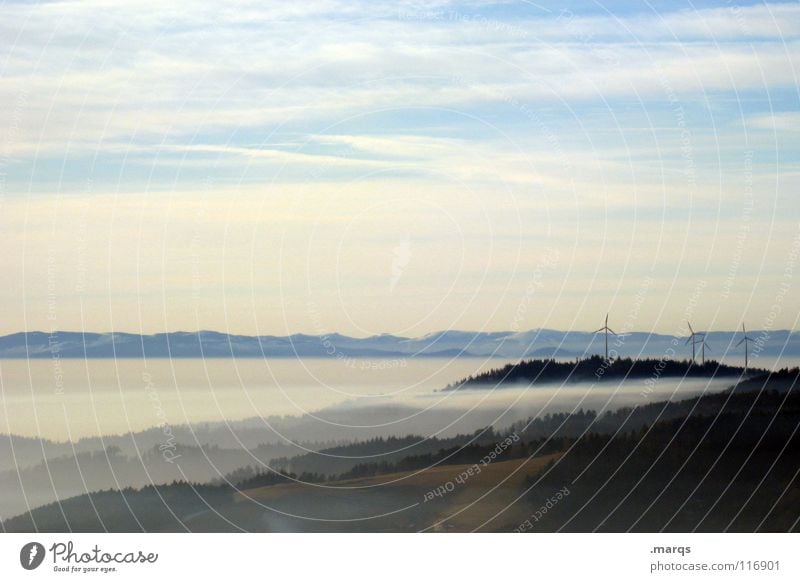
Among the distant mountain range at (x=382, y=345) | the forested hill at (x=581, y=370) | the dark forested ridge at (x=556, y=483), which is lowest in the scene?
the dark forested ridge at (x=556, y=483)

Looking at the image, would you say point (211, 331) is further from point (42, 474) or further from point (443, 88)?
point (443, 88)

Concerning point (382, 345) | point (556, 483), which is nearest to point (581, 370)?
point (556, 483)

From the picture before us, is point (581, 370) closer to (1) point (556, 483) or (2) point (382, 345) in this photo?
(1) point (556, 483)

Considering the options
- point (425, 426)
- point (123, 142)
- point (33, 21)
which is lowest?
point (425, 426)

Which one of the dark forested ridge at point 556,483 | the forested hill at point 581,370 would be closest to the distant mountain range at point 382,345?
the forested hill at point 581,370

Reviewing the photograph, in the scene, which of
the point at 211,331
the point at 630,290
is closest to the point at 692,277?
the point at 630,290

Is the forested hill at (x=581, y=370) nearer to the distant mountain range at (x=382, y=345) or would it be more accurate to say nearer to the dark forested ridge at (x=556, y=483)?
the distant mountain range at (x=382, y=345)
